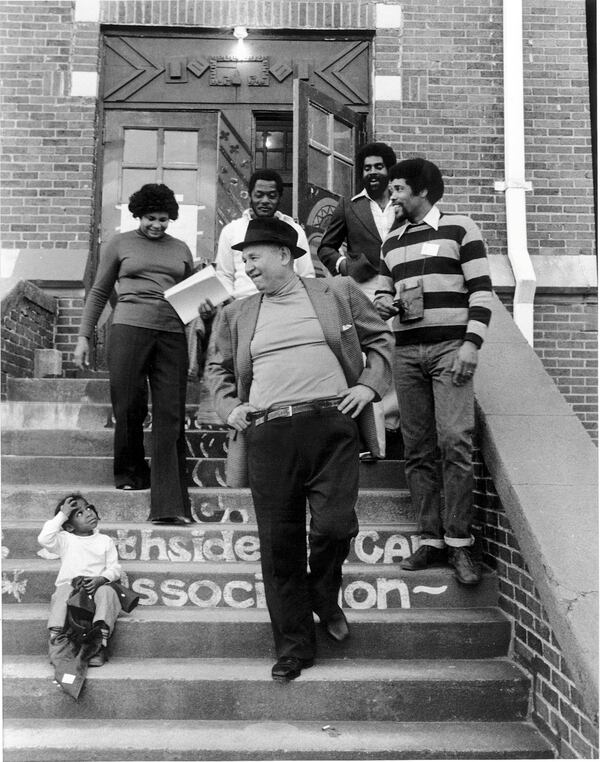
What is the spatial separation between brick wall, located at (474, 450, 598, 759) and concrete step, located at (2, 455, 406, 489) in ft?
1.95

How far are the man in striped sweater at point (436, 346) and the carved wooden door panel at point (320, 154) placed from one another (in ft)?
8.87

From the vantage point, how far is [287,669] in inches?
114

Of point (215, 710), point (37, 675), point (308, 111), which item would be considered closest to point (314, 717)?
point (215, 710)

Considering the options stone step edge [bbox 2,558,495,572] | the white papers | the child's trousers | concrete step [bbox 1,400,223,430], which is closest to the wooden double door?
concrete step [bbox 1,400,223,430]

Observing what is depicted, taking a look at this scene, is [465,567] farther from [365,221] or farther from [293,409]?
[365,221]

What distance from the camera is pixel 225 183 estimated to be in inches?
285

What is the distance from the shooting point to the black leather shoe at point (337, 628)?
10.2 ft

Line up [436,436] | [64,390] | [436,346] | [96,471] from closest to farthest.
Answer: [436,346] → [436,436] → [96,471] → [64,390]

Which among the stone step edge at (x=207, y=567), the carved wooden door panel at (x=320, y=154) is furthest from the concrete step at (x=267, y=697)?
the carved wooden door panel at (x=320, y=154)

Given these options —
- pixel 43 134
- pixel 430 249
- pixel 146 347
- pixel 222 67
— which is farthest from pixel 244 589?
pixel 222 67

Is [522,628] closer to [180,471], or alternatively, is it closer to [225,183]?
[180,471]

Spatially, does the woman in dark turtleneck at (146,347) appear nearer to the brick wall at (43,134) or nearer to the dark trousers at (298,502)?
the dark trousers at (298,502)

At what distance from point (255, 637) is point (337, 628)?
A: 0.37m

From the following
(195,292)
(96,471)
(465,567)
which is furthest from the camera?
(96,471)
